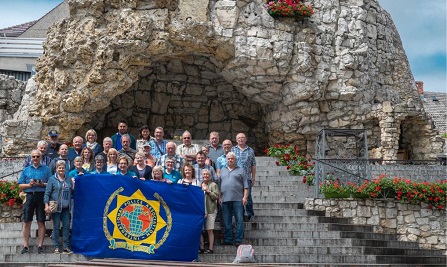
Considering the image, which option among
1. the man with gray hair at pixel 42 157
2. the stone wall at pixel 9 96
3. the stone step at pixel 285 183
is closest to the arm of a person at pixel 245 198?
the man with gray hair at pixel 42 157

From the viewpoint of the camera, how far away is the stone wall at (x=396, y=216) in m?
13.0

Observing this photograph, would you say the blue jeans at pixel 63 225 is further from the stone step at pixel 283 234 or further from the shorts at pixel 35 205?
the stone step at pixel 283 234

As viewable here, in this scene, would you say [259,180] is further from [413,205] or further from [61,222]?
[61,222]

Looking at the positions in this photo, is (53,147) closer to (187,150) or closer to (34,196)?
(34,196)

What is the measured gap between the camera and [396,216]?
13.1 m

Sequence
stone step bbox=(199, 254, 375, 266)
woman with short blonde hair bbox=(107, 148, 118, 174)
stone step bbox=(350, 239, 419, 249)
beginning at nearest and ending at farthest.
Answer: stone step bbox=(199, 254, 375, 266), woman with short blonde hair bbox=(107, 148, 118, 174), stone step bbox=(350, 239, 419, 249)

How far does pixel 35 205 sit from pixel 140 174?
5.68 ft

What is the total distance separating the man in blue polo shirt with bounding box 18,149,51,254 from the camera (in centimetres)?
984

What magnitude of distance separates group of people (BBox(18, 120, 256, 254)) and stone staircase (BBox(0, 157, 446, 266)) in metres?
0.26

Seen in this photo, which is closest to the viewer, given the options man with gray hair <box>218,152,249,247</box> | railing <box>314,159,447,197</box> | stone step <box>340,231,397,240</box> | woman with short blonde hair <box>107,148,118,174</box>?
woman with short blonde hair <box>107,148,118,174</box>

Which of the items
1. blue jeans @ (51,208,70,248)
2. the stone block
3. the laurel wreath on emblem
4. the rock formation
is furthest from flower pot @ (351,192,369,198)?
blue jeans @ (51,208,70,248)

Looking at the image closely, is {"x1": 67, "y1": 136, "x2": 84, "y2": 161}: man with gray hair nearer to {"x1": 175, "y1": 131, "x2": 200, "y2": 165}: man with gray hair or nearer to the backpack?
{"x1": 175, "y1": 131, "x2": 200, "y2": 165}: man with gray hair

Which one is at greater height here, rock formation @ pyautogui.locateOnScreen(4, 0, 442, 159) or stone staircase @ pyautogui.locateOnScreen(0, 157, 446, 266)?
rock formation @ pyautogui.locateOnScreen(4, 0, 442, 159)

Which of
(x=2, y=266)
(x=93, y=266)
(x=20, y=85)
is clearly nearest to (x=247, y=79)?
(x=20, y=85)
